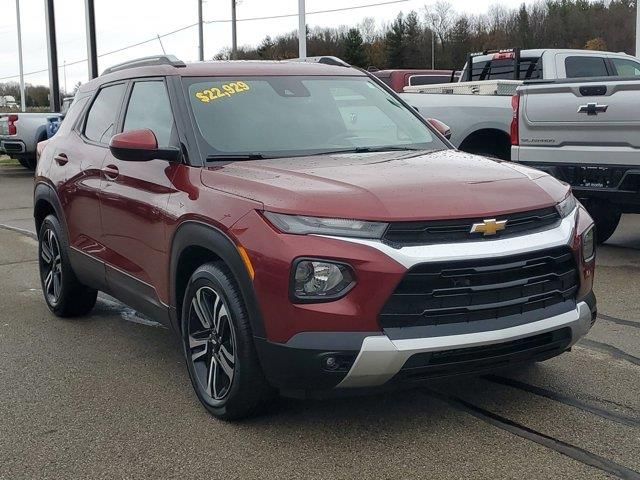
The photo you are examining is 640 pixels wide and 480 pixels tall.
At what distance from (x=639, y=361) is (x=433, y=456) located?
1.84 metres

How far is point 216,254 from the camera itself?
380cm

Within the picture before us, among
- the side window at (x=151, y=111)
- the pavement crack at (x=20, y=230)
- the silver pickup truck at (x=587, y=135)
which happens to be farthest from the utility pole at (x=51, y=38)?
the side window at (x=151, y=111)

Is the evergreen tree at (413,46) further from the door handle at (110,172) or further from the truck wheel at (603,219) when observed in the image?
the door handle at (110,172)

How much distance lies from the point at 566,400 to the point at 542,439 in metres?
0.53

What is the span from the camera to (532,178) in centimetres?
390

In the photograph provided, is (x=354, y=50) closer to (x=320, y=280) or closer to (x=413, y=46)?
(x=413, y=46)

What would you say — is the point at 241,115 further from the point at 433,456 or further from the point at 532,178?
the point at 433,456

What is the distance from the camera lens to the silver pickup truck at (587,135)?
705 cm

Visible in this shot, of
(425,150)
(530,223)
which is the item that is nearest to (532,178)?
(530,223)

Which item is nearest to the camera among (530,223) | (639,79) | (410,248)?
(410,248)

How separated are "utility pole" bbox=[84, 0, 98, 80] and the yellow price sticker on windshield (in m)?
19.4

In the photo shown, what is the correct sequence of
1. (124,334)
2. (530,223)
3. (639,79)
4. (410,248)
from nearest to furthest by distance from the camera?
(410,248) → (530,223) → (124,334) → (639,79)

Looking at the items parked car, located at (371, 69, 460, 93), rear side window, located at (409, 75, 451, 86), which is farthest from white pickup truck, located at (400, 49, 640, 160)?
rear side window, located at (409, 75, 451, 86)

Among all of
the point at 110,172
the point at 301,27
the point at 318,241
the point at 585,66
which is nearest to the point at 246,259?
the point at 318,241
